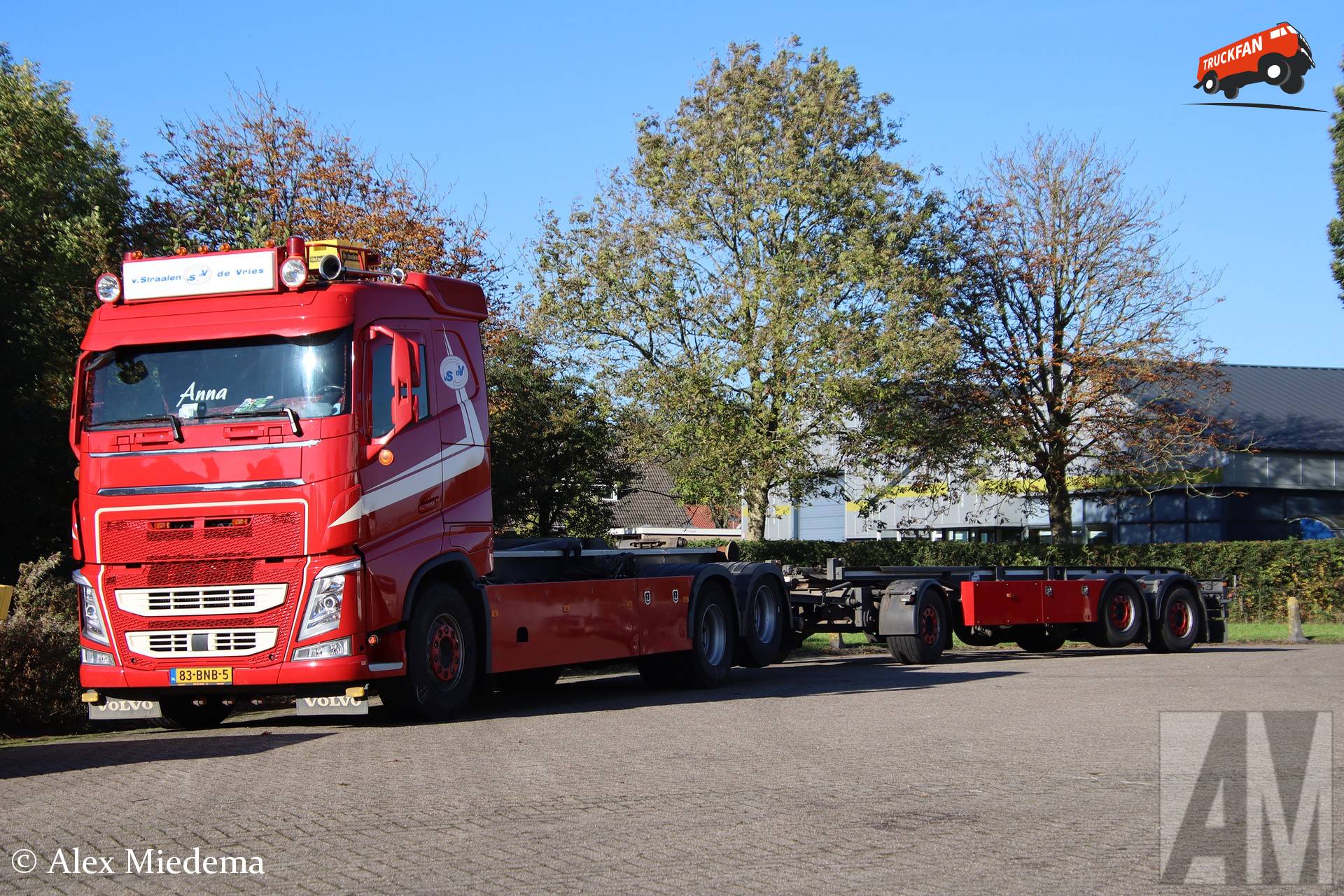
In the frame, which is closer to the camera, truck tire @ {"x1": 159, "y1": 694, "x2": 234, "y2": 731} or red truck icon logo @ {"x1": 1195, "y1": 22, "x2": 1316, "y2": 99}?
truck tire @ {"x1": 159, "y1": 694, "x2": 234, "y2": 731}

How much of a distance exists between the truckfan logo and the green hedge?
860 inches

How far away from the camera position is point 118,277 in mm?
11695

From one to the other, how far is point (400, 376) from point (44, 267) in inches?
623

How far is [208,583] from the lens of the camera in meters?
10.7

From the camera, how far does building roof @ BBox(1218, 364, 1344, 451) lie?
154ft

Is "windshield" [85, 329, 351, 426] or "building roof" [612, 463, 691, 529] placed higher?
"building roof" [612, 463, 691, 529]

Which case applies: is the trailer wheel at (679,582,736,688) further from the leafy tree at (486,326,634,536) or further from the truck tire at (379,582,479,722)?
the leafy tree at (486,326,634,536)

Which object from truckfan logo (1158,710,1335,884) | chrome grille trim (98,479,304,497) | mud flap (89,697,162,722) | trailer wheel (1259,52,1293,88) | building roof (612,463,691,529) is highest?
trailer wheel (1259,52,1293,88)

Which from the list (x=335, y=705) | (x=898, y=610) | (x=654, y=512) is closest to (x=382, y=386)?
(x=335, y=705)

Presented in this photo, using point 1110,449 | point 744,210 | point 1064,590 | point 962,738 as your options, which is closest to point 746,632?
point 962,738

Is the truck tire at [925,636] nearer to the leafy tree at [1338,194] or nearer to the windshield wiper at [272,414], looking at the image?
the windshield wiper at [272,414]

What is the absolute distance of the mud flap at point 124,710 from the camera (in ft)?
36.3

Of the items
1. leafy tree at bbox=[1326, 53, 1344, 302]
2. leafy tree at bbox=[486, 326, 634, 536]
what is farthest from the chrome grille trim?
leafy tree at bbox=[1326, 53, 1344, 302]

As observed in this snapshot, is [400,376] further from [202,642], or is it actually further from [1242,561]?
[1242,561]
